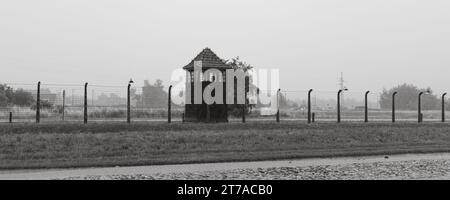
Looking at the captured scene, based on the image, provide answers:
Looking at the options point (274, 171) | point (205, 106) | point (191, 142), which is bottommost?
point (274, 171)

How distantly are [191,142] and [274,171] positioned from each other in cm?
686

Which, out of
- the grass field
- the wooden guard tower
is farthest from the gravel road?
the wooden guard tower

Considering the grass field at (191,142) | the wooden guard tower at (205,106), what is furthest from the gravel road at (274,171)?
the wooden guard tower at (205,106)

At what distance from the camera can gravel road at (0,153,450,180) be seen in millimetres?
12062

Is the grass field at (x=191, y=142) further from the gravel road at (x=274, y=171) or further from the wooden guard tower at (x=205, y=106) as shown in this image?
the wooden guard tower at (x=205, y=106)

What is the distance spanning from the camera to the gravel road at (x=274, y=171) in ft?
39.6

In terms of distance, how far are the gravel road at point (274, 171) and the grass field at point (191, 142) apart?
1178 mm

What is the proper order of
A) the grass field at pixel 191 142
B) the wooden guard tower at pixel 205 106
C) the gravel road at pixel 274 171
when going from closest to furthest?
1. the gravel road at pixel 274 171
2. the grass field at pixel 191 142
3. the wooden guard tower at pixel 205 106

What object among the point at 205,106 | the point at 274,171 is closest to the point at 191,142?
the point at 205,106

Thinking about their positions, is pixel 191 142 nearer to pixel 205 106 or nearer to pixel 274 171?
pixel 205 106

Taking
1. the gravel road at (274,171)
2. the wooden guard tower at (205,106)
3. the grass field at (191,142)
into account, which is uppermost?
the wooden guard tower at (205,106)

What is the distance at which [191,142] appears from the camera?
64.4 ft
